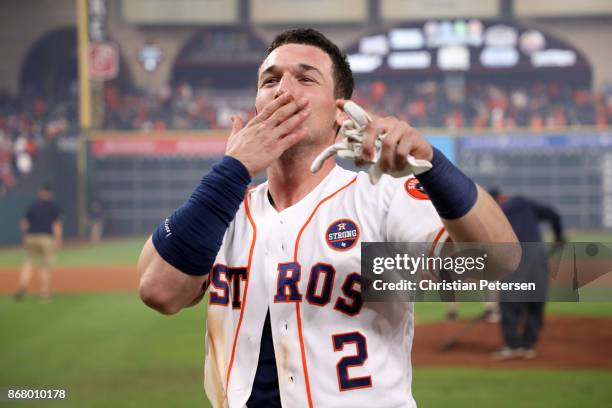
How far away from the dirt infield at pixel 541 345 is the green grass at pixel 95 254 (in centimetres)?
1009

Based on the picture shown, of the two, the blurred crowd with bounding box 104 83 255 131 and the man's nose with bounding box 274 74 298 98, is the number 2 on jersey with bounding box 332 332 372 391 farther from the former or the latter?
the blurred crowd with bounding box 104 83 255 131

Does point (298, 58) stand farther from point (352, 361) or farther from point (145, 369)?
point (145, 369)

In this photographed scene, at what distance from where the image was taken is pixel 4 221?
20.5m

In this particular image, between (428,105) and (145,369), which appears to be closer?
(145,369)

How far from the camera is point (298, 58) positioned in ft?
6.82

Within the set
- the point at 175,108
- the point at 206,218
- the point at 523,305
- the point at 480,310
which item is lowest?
the point at 480,310

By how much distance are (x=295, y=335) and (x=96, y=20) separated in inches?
990

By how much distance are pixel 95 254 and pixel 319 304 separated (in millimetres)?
17831

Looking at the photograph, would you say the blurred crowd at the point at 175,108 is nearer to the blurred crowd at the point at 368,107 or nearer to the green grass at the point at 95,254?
the blurred crowd at the point at 368,107

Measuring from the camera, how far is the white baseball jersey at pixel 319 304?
6.25ft

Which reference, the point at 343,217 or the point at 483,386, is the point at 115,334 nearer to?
the point at 483,386

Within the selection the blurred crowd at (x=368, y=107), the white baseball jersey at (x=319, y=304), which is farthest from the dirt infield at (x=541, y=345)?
the blurred crowd at (x=368, y=107)

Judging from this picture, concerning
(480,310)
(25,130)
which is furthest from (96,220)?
(480,310)

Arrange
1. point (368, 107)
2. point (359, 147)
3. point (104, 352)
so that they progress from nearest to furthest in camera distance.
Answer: point (359, 147) → point (104, 352) → point (368, 107)
